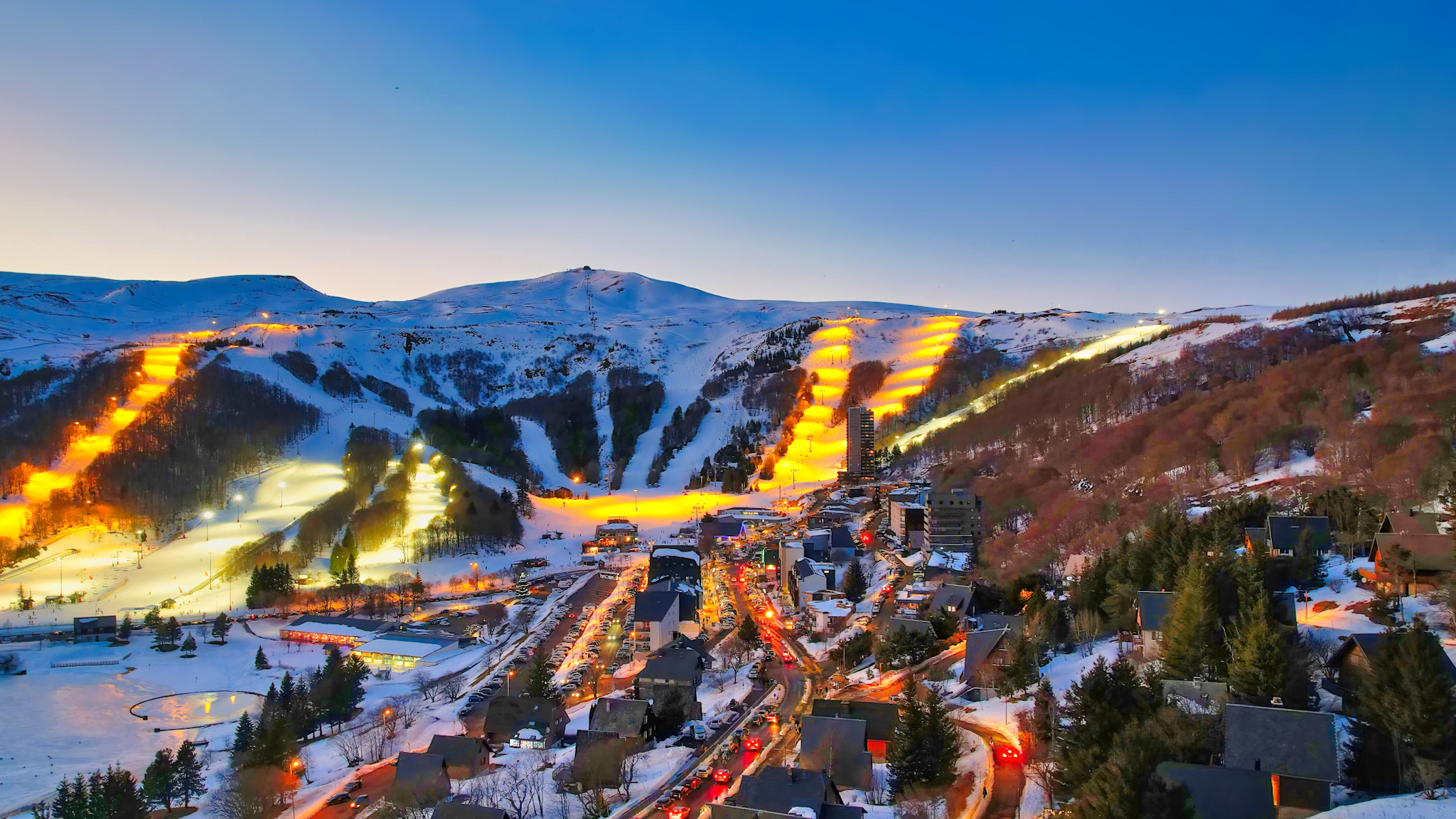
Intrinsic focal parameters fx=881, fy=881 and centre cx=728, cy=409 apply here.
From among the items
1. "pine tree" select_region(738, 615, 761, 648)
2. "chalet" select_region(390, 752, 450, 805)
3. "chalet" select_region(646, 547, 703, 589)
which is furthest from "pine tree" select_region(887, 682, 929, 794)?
"chalet" select_region(646, 547, 703, 589)

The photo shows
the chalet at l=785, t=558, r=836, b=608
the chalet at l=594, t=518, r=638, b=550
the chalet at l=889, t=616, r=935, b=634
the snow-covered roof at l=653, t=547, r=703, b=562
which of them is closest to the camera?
the chalet at l=889, t=616, r=935, b=634

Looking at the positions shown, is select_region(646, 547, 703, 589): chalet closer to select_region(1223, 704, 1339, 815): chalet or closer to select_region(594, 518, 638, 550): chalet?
select_region(594, 518, 638, 550): chalet

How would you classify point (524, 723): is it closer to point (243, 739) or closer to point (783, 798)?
point (243, 739)

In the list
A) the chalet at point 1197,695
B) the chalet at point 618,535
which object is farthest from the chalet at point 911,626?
the chalet at point 618,535

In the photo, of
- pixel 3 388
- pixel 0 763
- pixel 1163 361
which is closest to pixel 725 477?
pixel 1163 361

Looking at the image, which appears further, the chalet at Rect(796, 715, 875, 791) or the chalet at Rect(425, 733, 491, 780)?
the chalet at Rect(425, 733, 491, 780)

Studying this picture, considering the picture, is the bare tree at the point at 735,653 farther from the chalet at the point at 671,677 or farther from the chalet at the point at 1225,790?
the chalet at the point at 1225,790
